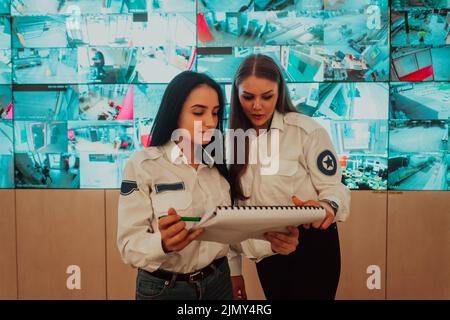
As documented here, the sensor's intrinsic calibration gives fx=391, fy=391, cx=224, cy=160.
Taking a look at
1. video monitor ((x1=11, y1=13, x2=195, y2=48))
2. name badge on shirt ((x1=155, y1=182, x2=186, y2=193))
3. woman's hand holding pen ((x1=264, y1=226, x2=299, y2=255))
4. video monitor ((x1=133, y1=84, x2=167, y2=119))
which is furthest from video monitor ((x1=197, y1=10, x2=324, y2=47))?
woman's hand holding pen ((x1=264, y1=226, x2=299, y2=255))

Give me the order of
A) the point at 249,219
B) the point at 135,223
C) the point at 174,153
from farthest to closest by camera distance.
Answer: the point at 174,153 < the point at 135,223 < the point at 249,219

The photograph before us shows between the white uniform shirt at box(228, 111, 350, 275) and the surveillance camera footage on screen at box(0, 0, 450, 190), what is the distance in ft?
3.02

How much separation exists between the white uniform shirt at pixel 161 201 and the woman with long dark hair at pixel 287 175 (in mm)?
209

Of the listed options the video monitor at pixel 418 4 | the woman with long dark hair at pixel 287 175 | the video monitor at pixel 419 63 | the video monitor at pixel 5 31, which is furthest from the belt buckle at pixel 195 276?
the video monitor at pixel 5 31

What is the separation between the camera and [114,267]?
2723mm

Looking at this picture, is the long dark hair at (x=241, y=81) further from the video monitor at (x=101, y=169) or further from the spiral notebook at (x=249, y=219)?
the video monitor at (x=101, y=169)

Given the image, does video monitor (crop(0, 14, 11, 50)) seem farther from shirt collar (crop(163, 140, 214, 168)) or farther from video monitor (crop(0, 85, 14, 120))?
shirt collar (crop(163, 140, 214, 168))

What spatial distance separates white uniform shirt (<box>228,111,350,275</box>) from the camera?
1638 millimetres

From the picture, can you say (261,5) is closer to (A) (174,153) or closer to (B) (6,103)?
(A) (174,153)

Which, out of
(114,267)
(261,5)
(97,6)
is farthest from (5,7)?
(114,267)

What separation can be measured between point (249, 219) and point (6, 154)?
92.5 inches

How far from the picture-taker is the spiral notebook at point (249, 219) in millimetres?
1037

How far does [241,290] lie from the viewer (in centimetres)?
176

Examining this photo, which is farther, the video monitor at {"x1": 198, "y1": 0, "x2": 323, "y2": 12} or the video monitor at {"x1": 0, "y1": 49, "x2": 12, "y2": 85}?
the video monitor at {"x1": 0, "y1": 49, "x2": 12, "y2": 85}
